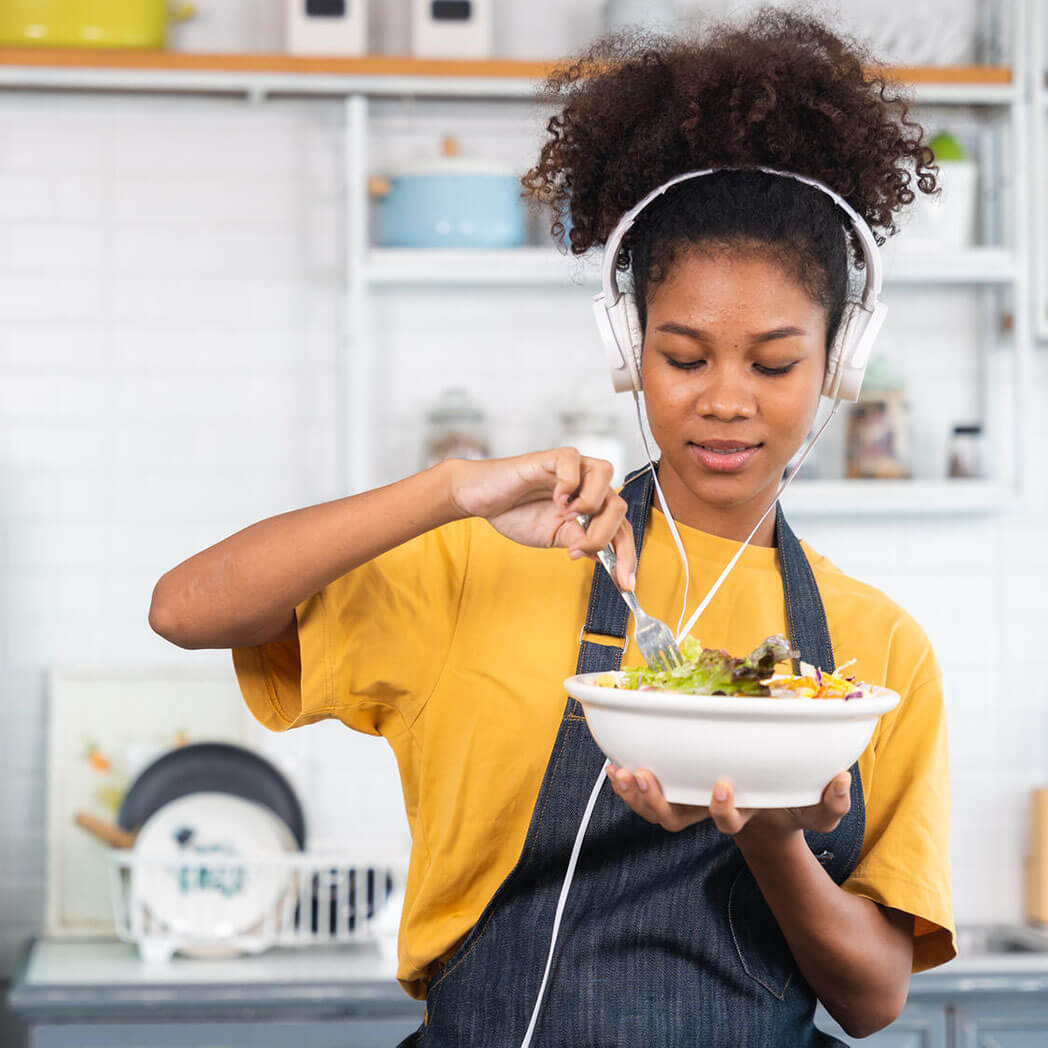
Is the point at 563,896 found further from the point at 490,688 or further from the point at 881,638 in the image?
the point at 881,638

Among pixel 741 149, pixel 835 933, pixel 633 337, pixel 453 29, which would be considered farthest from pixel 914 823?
pixel 453 29

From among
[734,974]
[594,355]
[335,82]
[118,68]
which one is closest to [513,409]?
[594,355]

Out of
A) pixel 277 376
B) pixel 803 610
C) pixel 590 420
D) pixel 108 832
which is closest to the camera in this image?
pixel 803 610

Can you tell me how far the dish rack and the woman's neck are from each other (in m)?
1.37

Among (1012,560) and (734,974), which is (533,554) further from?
(1012,560)

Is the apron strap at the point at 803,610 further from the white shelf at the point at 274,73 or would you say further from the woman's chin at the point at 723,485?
the white shelf at the point at 274,73

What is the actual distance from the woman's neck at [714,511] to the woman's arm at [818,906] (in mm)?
308

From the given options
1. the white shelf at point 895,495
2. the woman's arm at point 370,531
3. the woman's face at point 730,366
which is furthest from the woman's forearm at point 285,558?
the white shelf at point 895,495

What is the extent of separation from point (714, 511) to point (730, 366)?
19 centimetres

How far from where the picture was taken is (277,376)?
2.68 meters

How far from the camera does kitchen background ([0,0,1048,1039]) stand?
262 cm

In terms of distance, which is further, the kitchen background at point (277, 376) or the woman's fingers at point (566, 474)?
the kitchen background at point (277, 376)

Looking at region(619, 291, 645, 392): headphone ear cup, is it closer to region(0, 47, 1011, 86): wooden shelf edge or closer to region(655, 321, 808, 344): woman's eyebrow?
region(655, 321, 808, 344): woman's eyebrow

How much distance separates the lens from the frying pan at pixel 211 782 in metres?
2.48
